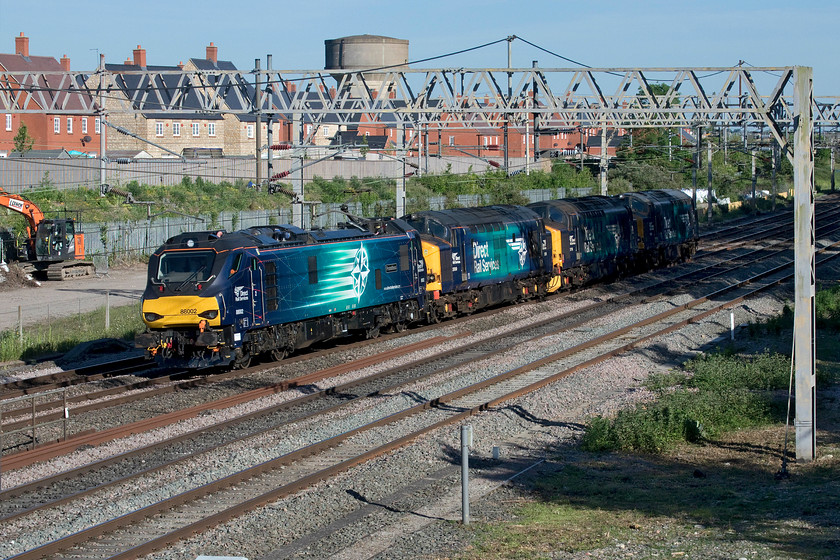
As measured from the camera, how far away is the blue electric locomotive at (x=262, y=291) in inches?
808

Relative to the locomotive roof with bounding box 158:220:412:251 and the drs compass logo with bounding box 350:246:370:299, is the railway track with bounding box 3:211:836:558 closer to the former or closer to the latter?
the drs compass logo with bounding box 350:246:370:299

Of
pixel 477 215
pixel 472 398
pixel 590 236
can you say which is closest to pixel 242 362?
pixel 472 398

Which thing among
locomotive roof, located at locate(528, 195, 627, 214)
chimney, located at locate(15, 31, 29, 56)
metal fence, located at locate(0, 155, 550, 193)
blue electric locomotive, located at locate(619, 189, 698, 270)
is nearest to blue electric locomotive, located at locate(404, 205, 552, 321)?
locomotive roof, located at locate(528, 195, 627, 214)

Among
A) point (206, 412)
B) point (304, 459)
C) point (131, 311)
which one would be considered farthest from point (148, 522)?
point (131, 311)

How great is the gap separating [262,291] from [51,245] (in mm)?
24238

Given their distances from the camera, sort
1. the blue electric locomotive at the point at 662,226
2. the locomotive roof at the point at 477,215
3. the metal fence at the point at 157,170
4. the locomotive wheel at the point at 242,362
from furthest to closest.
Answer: the metal fence at the point at 157,170
the blue electric locomotive at the point at 662,226
the locomotive roof at the point at 477,215
the locomotive wheel at the point at 242,362

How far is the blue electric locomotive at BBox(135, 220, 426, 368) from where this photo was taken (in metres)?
20.5

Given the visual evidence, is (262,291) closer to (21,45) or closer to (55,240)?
(55,240)

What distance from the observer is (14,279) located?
135ft

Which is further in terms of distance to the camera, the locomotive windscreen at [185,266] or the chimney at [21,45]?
the chimney at [21,45]

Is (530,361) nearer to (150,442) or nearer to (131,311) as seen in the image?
(150,442)

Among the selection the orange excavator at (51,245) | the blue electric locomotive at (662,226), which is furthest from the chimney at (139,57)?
the blue electric locomotive at (662,226)

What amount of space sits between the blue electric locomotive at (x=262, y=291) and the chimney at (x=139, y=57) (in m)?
64.4

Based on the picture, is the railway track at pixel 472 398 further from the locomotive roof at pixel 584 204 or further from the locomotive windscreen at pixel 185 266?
the locomotive roof at pixel 584 204
